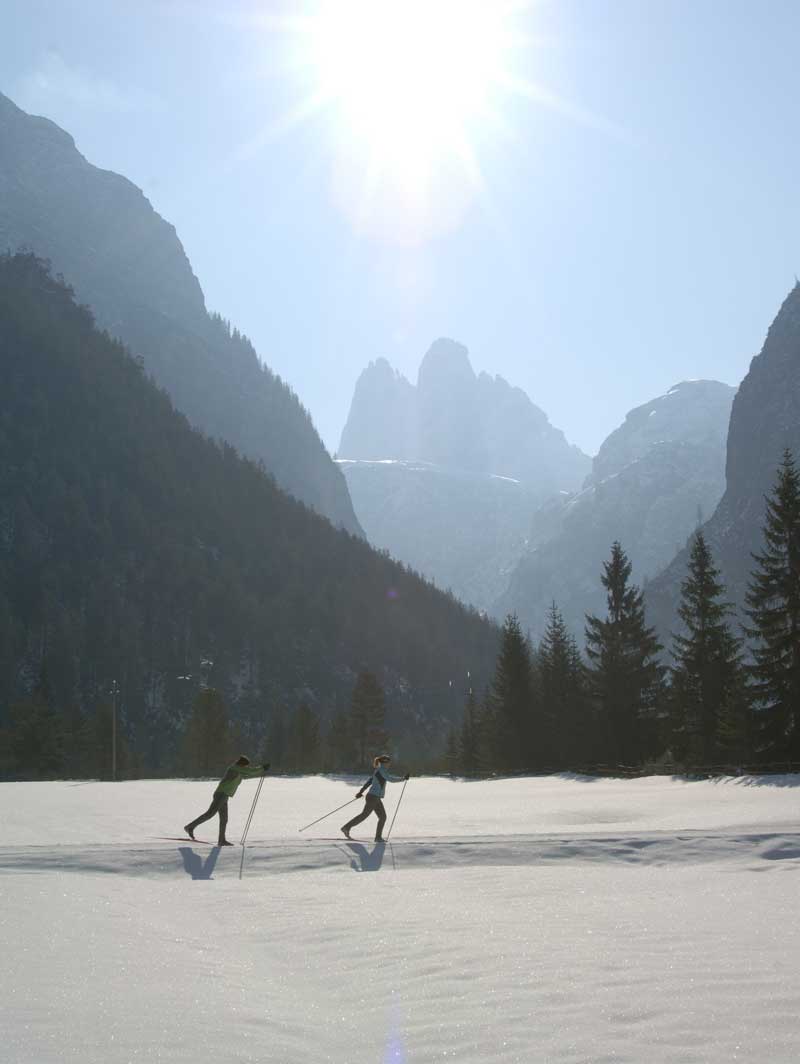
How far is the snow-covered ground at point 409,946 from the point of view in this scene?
540 centimetres

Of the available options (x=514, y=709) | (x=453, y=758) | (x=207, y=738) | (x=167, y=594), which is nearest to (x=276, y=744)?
(x=207, y=738)

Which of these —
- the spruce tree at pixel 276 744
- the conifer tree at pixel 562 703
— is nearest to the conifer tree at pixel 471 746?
the conifer tree at pixel 562 703

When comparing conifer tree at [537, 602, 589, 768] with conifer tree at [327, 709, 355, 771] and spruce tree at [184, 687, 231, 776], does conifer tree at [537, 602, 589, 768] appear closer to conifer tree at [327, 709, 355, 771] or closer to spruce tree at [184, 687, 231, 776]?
conifer tree at [327, 709, 355, 771]

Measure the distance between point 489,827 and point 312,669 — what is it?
149 m

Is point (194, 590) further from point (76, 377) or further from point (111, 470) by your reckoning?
point (76, 377)

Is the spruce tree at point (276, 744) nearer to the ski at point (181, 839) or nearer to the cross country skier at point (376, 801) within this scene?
the ski at point (181, 839)

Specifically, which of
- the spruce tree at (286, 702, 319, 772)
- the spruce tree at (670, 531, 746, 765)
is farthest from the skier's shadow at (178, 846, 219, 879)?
the spruce tree at (286, 702, 319, 772)

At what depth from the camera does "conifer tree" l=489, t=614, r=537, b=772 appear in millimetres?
56281

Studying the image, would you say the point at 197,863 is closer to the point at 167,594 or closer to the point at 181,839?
the point at 181,839

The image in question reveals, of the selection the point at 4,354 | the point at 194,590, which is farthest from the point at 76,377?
the point at 194,590

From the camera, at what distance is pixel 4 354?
192m

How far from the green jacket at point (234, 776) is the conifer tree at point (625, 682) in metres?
34.1

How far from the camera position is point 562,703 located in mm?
55812

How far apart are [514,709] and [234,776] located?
42046 mm
